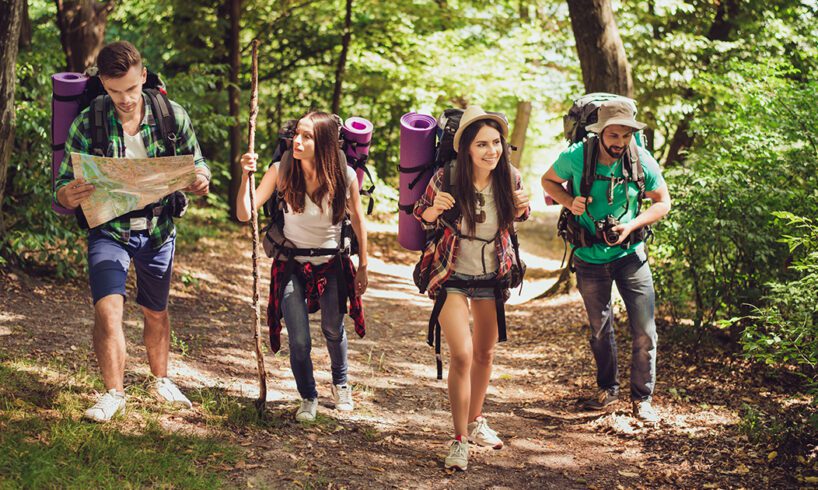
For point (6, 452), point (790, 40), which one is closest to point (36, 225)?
point (6, 452)

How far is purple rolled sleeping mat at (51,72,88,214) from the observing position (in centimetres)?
462

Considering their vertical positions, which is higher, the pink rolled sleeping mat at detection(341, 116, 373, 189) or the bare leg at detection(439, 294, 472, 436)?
the pink rolled sleeping mat at detection(341, 116, 373, 189)

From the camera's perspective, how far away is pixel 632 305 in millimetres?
5629

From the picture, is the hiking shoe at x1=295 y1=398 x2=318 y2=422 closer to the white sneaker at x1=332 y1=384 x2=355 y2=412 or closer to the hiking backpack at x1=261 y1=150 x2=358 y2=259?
the white sneaker at x1=332 y1=384 x2=355 y2=412

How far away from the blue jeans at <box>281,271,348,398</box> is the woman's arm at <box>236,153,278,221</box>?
→ 54 cm

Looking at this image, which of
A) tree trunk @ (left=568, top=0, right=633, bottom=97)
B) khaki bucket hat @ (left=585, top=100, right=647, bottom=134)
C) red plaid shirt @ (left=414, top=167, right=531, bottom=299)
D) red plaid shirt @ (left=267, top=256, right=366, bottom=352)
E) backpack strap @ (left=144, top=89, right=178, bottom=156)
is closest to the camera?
red plaid shirt @ (left=414, top=167, right=531, bottom=299)

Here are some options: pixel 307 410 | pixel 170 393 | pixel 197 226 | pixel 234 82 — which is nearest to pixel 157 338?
pixel 170 393

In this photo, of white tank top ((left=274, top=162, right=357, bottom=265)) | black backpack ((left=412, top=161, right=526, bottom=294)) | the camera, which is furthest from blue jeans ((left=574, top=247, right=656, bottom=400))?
white tank top ((left=274, top=162, right=357, bottom=265))

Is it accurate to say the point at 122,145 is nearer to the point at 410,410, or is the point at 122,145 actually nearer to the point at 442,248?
the point at 442,248

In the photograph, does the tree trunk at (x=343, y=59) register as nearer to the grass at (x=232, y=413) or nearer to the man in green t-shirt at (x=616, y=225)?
the man in green t-shirt at (x=616, y=225)

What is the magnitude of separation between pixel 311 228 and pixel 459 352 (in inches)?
49.5

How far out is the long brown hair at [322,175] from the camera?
4.89m

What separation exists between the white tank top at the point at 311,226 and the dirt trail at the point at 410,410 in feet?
3.99

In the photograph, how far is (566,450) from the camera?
532 centimetres
